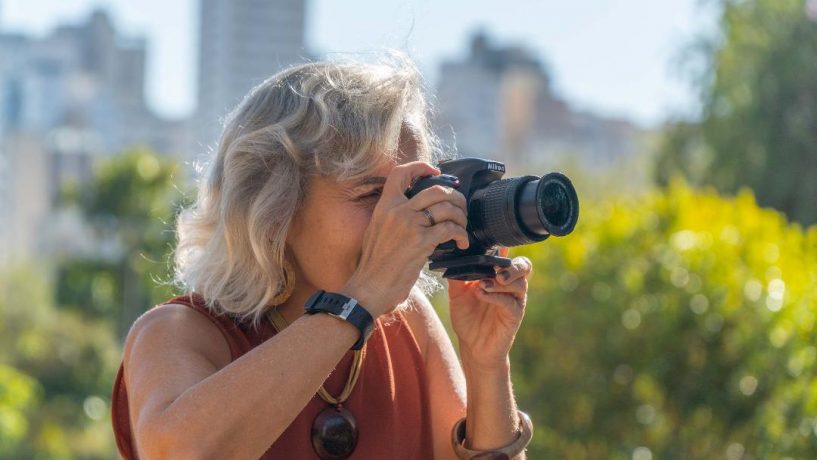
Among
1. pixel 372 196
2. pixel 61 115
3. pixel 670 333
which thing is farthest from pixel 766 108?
pixel 61 115

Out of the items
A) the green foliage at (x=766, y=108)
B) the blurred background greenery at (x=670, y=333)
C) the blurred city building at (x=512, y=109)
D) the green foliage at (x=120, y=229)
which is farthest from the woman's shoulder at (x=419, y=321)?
the blurred city building at (x=512, y=109)

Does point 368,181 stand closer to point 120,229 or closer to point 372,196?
point 372,196

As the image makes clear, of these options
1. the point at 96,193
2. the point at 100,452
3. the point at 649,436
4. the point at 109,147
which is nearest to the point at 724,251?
the point at 649,436

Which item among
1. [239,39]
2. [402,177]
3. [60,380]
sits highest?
[402,177]

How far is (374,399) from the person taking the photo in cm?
224

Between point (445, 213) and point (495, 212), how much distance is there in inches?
3.7

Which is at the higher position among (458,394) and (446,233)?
(446,233)

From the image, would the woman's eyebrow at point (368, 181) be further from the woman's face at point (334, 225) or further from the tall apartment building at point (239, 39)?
the tall apartment building at point (239, 39)

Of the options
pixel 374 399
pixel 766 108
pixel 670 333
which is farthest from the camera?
pixel 766 108

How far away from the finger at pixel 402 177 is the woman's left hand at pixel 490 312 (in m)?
0.25

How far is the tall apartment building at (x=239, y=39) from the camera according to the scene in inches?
3949

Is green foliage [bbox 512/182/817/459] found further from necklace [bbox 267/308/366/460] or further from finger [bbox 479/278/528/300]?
necklace [bbox 267/308/366/460]

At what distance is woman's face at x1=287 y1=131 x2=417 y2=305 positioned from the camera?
6.88ft

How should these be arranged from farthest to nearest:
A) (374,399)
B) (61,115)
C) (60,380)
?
1. (61,115)
2. (60,380)
3. (374,399)
